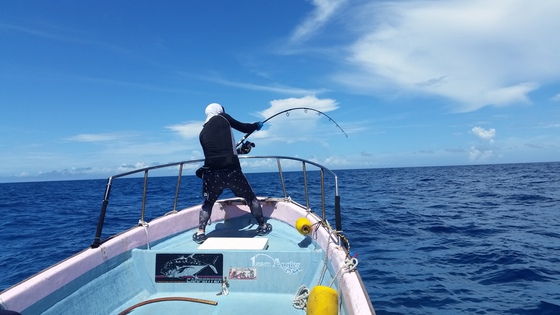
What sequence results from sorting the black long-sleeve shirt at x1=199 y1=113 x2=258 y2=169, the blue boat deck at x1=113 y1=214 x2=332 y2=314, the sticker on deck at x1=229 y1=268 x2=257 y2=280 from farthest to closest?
the black long-sleeve shirt at x1=199 y1=113 x2=258 y2=169
the sticker on deck at x1=229 y1=268 x2=257 y2=280
the blue boat deck at x1=113 y1=214 x2=332 y2=314

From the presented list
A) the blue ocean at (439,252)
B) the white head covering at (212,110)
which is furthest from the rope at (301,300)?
the white head covering at (212,110)

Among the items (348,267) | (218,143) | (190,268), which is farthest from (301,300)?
(218,143)

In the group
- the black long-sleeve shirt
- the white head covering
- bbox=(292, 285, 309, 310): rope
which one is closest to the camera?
bbox=(292, 285, 309, 310): rope

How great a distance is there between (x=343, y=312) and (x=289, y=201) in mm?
3600

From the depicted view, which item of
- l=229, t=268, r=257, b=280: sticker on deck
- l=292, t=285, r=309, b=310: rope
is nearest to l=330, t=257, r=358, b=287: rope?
l=292, t=285, r=309, b=310: rope

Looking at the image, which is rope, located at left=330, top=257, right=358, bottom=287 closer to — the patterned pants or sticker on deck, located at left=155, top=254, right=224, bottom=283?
sticker on deck, located at left=155, top=254, right=224, bottom=283

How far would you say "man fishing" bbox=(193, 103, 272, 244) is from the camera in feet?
14.8

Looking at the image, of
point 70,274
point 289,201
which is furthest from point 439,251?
point 70,274

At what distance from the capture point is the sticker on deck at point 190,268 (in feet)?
12.7

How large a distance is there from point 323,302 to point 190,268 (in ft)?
6.76

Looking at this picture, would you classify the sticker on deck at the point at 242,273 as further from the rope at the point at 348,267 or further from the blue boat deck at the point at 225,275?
the rope at the point at 348,267

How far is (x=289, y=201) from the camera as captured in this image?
623 cm

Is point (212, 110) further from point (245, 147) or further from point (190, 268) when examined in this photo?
point (190, 268)

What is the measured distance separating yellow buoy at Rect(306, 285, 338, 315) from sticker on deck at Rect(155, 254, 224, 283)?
166cm
